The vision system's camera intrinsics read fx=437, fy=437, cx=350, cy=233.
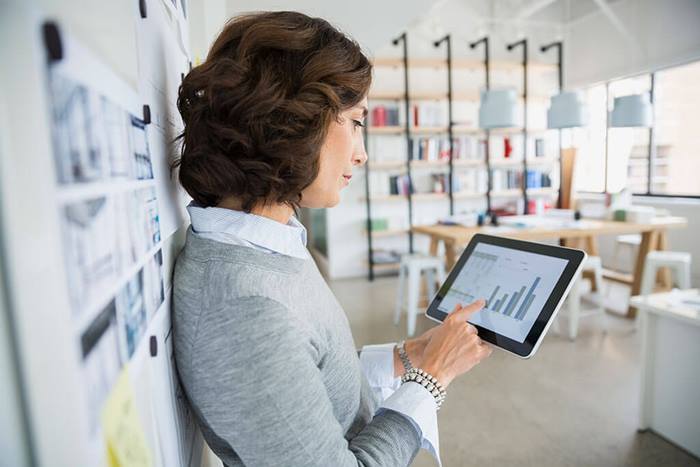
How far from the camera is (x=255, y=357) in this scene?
0.56 metres

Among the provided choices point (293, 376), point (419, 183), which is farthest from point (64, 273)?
point (419, 183)

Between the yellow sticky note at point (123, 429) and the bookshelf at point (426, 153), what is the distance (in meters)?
4.96

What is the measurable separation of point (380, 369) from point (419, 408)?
32cm

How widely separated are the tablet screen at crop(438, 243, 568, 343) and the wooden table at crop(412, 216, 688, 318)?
92.2 inches

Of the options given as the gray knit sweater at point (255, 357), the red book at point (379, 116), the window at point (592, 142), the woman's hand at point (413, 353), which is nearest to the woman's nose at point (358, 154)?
the gray knit sweater at point (255, 357)

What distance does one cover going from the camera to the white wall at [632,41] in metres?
4.82

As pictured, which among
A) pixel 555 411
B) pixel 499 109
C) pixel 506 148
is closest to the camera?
pixel 555 411

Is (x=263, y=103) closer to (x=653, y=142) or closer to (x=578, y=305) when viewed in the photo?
(x=578, y=305)

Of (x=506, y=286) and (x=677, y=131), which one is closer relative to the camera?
(x=506, y=286)

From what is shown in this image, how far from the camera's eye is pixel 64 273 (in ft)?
0.97

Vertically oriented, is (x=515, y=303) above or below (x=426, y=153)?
below

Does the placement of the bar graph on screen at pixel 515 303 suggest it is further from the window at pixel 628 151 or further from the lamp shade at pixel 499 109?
the window at pixel 628 151

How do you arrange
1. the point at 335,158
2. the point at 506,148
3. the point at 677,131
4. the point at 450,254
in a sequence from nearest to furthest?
the point at 335,158 → the point at 450,254 → the point at 677,131 → the point at 506,148

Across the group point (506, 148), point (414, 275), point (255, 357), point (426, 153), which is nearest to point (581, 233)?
point (414, 275)
